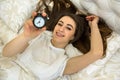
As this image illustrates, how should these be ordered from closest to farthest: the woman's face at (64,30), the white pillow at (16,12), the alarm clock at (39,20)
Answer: the alarm clock at (39,20) → the woman's face at (64,30) → the white pillow at (16,12)

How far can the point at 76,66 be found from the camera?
5.42ft

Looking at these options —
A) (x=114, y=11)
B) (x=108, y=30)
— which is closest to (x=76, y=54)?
(x=108, y=30)

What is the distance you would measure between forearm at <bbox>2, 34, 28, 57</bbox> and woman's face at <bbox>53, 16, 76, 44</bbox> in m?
0.20

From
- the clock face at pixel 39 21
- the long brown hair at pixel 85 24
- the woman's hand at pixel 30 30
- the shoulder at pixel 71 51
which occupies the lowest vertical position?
the shoulder at pixel 71 51

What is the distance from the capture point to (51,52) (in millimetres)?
1742

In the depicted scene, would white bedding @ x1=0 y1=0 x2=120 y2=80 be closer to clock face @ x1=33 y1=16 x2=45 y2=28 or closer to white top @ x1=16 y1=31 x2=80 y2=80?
white top @ x1=16 y1=31 x2=80 y2=80

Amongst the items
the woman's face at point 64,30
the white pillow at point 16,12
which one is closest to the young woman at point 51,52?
the woman's face at point 64,30

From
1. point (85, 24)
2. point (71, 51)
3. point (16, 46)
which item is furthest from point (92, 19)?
point (16, 46)

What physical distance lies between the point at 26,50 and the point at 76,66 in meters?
0.35

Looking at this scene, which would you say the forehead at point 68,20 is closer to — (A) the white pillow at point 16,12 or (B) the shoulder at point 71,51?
(B) the shoulder at point 71,51

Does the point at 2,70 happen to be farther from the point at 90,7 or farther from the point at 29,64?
the point at 90,7

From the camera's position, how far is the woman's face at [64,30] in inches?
→ 66.3

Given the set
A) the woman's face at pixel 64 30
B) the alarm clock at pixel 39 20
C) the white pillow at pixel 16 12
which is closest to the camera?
the alarm clock at pixel 39 20

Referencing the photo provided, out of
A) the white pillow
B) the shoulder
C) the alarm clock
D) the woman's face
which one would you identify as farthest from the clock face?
the white pillow
